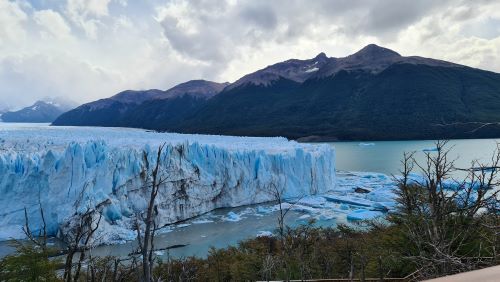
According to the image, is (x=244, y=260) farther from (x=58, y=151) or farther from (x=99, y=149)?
(x=58, y=151)

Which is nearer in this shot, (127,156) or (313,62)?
(127,156)

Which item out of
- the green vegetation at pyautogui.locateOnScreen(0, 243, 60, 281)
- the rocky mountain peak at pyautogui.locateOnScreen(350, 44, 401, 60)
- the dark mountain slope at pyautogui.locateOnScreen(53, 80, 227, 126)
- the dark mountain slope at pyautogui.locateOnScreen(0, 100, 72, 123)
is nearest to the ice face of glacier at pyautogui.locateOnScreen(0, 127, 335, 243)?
the green vegetation at pyautogui.locateOnScreen(0, 243, 60, 281)

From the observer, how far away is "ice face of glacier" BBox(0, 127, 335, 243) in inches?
530

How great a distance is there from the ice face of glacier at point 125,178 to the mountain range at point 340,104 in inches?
1095

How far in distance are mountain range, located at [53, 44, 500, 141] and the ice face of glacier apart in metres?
27.8

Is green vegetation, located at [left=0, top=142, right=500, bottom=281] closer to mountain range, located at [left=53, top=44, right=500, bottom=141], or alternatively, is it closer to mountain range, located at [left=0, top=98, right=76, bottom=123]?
mountain range, located at [left=53, top=44, right=500, bottom=141]

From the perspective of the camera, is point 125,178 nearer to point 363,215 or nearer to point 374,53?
point 363,215

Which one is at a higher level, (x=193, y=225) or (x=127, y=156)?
(x=127, y=156)

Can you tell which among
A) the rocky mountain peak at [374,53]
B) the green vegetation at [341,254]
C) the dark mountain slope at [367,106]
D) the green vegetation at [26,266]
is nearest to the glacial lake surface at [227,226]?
the green vegetation at [341,254]

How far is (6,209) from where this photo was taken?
43.5ft

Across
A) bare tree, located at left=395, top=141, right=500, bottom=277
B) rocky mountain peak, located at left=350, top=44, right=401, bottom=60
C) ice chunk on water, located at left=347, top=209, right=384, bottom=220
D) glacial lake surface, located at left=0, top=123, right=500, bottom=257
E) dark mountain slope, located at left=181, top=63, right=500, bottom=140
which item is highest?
rocky mountain peak, located at left=350, top=44, right=401, bottom=60

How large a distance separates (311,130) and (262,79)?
40.5 metres

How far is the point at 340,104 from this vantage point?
2813 inches

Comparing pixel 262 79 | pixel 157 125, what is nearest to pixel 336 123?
pixel 262 79
